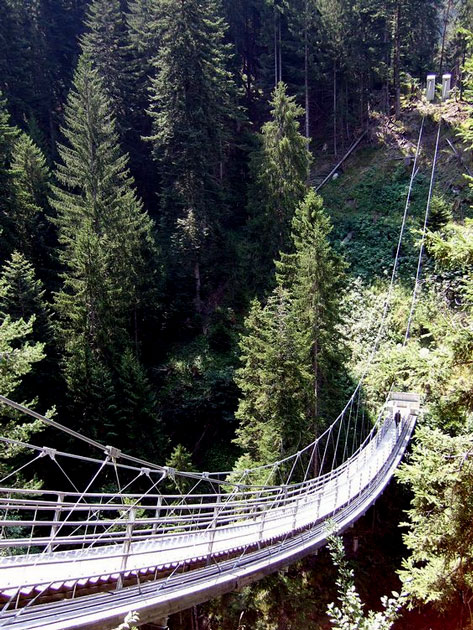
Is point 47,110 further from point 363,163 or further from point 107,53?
point 363,163

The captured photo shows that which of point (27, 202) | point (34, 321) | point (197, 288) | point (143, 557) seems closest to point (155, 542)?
point (143, 557)

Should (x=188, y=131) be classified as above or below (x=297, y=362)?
above

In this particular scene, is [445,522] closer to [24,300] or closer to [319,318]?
[319,318]

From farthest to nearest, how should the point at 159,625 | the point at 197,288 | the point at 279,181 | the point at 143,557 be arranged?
the point at 197,288, the point at 279,181, the point at 143,557, the point at 159,625

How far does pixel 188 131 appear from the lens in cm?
2372

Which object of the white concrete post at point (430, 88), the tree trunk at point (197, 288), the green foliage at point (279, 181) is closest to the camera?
the green foliage at point (279, 181)

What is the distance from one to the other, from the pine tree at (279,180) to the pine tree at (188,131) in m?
2.75

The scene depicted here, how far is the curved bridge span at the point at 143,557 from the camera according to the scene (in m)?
4.98

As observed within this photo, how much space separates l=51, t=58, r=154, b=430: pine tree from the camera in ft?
62.9

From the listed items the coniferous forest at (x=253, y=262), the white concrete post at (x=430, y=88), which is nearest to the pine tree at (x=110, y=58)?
the coniferous forest at (x=253, y=262)

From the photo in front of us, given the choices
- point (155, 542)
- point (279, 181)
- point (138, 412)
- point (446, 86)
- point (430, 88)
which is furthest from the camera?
point (430, 88)

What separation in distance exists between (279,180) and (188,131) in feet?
16.5

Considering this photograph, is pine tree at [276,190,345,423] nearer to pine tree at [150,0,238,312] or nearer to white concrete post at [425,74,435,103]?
pine tree at [150,0,238,312]

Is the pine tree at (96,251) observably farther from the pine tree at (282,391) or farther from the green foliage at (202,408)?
the pine tree at (282,391)
